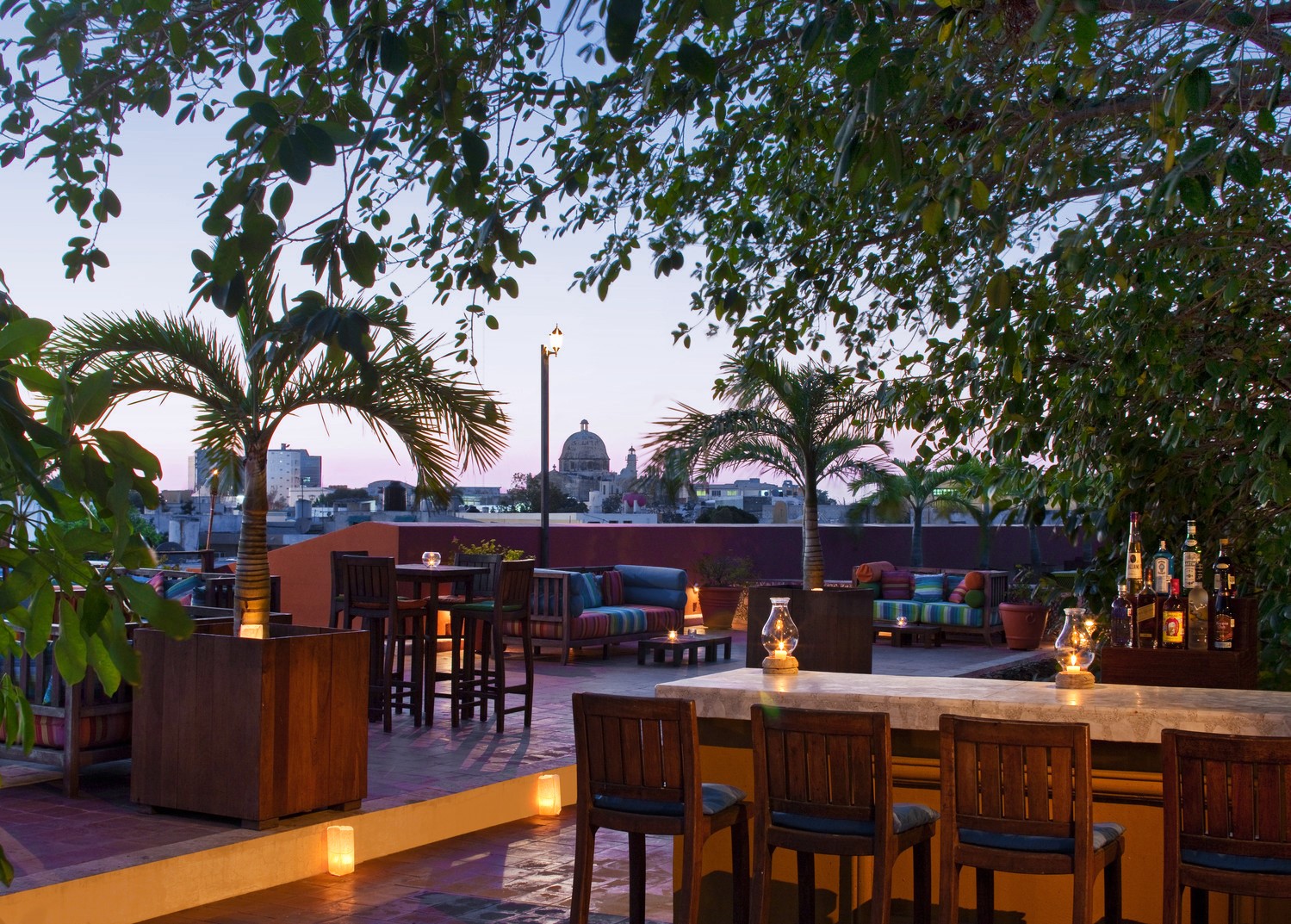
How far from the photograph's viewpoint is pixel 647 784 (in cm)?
383

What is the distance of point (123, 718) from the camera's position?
21.2 ft

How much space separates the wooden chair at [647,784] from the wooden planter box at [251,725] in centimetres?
220

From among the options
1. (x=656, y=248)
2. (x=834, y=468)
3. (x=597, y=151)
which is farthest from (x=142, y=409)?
(x=834, y=468)

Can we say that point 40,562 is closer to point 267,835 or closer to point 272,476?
point 267,835

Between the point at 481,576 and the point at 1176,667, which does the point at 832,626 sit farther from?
the point at 481,576

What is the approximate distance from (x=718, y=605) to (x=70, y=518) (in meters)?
15.6

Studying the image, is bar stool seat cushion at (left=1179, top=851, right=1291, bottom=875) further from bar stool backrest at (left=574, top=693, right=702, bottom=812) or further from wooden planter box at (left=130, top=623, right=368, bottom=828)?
wooden planter box at (left=130, top=623, right=368, bottom=828)

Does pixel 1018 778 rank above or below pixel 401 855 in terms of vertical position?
above

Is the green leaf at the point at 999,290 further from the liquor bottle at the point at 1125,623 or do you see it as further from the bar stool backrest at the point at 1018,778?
the liquor bottle at the point at 1125,623

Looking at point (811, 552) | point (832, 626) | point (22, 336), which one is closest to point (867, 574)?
point (811, 552)

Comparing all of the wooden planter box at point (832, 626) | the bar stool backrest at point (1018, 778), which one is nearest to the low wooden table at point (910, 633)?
the wooden planter box at point (832, 626)

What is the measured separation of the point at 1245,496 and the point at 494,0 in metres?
4.39

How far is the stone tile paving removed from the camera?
518cm

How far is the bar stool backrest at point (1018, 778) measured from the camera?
329 cm
